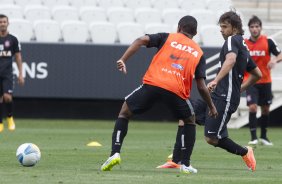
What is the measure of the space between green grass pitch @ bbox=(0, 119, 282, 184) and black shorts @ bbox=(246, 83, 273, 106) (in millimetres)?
777

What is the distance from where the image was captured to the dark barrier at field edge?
2167 centimetres

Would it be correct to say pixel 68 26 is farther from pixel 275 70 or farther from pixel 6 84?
pixel 275 70

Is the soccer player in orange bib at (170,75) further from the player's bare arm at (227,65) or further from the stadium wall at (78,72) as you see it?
the stadium wall at (78,72)

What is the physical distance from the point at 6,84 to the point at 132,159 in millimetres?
7016

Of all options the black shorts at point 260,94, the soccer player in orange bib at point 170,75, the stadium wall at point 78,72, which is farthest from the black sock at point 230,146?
the stadium wall at point 78,72

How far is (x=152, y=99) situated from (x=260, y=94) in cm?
675

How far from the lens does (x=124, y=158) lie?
1255 cm

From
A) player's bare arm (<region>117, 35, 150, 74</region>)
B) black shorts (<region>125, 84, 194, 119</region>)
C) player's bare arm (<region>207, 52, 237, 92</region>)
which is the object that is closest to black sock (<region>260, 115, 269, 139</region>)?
player's bare arm (<region>207, 52, 237, 92</region>)

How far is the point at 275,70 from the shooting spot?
2202 centimetres

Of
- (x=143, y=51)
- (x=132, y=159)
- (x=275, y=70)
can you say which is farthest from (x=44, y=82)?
(x=132, y=159)

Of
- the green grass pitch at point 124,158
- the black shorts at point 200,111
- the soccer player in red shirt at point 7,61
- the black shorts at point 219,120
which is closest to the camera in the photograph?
the green grass pitch at point 124,158

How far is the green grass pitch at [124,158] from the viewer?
31.4 feet

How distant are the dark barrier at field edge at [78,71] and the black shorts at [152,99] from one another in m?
11.3

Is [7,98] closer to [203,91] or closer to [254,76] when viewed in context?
[254,76]
